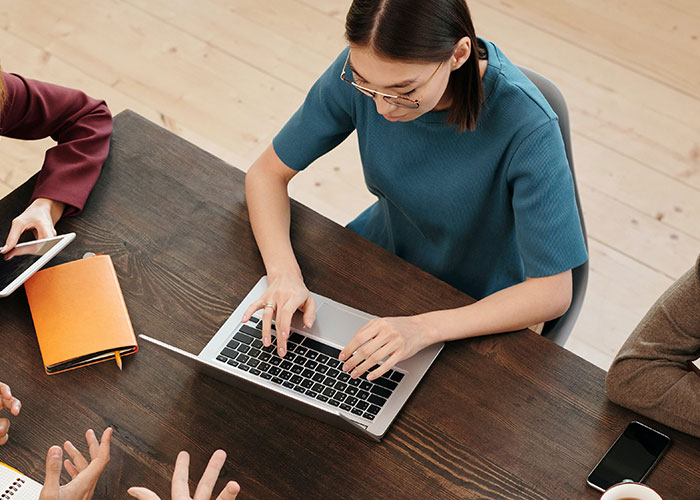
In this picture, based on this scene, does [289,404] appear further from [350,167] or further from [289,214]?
[350,167]

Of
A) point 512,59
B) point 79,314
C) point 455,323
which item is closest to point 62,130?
point 79,314

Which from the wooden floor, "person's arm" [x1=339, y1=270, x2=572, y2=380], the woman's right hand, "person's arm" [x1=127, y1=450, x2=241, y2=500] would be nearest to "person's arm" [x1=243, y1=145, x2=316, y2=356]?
the woman's right hand

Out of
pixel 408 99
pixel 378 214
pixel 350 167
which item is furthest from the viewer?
pixel 350 167

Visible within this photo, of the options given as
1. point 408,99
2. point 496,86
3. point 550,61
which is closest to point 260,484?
point 408,99

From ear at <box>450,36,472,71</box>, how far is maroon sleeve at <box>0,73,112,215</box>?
68cm

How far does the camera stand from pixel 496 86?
1.23m

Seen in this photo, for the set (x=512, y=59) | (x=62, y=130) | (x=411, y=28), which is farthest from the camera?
(x=512, y=59)

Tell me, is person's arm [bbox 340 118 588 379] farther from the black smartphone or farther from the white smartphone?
the white smartphone

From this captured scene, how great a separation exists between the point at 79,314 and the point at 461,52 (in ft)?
2.39

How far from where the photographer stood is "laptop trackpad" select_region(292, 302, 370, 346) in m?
1.19

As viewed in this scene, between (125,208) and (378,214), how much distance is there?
0.52 m

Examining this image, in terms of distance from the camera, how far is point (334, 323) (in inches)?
47.6

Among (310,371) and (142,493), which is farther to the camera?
(310,371)

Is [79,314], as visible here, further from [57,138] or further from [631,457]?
[631,457]
